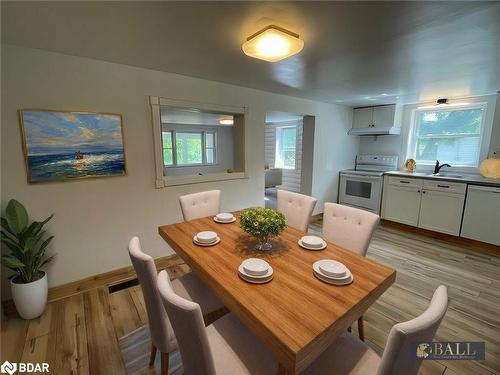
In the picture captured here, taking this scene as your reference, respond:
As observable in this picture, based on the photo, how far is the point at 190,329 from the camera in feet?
2.69

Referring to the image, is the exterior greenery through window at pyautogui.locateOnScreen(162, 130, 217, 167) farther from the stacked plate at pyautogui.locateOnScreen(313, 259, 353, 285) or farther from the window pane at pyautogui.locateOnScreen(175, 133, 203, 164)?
the stacked plate at pyautogui.locateOnScreen(313, 259, 353, 285)

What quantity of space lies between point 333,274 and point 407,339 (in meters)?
0.45

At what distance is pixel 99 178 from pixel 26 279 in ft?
3.35

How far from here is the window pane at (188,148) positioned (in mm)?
7508

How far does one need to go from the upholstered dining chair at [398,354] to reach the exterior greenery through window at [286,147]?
5878 millimetres

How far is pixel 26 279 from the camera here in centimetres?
192

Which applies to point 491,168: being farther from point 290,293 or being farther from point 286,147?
point 286,147

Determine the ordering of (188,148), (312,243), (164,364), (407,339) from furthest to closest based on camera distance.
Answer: (188,148)
(312,243)
(164,364)
(407,339)

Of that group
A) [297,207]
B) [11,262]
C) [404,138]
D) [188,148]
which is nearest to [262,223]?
[297,207]

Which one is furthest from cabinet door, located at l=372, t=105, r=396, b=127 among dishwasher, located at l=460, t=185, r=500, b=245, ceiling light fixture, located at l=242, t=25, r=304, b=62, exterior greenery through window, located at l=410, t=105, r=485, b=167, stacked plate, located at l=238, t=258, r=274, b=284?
stacked plate, located at l=238, t=258, r=274, b=284

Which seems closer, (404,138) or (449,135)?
(449,135)

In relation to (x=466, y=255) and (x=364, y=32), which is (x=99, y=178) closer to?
(x=364, y=32)

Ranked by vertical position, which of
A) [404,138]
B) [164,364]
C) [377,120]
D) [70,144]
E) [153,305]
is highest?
[377,120]

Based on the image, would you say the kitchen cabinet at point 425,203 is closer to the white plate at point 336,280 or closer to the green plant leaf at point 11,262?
the white plate at point 336,280
